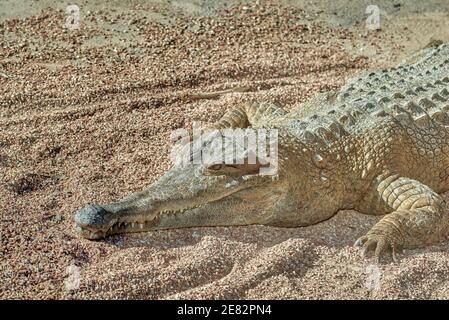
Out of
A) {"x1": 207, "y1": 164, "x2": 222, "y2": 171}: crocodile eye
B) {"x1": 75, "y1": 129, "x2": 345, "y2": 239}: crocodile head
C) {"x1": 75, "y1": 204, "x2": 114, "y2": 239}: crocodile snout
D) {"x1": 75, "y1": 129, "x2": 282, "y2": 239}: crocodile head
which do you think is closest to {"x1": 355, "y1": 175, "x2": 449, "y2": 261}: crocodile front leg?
{"x1": 75, "y1": 129, "x2": 345, "y2": 239}: crocodile head

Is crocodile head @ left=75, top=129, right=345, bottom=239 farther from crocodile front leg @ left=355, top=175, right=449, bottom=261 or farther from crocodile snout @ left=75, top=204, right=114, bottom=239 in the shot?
crocodile front leg @ left=355, top=175, right=449, bottom=261

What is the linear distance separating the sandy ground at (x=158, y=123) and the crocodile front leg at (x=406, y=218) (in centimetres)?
12

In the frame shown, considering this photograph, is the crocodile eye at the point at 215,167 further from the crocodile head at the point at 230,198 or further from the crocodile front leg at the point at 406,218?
the crocodile front leg at the point at 406,218

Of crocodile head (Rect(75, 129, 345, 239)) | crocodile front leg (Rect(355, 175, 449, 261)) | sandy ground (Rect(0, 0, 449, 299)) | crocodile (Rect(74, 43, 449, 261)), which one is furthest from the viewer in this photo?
crocodile front leg (Rect(355, 175, 449, 261))

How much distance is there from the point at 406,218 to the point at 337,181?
593 millimetres

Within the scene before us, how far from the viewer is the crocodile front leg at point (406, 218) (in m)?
5.78

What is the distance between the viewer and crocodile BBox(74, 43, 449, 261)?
5656mm

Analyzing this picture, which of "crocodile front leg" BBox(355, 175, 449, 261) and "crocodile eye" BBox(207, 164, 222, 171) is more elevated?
"crocodile eye" BBox(207, 164, 222, 171)

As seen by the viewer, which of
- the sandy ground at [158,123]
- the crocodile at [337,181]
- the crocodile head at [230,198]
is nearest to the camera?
the sandy ground at [158,123]

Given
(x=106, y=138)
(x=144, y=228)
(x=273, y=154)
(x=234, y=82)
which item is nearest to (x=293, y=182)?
(x=273, y=154)

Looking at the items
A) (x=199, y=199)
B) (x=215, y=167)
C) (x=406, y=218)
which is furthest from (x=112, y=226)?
(x=406, y=218)

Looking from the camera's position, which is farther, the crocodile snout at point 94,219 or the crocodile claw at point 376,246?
the crocodile claw at point 376,246

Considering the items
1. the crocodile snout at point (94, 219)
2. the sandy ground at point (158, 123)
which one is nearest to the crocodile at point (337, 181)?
the crocodile snout at point (94, 219)
